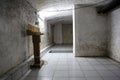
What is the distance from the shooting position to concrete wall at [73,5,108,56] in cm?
587

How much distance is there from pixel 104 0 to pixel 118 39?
1.58 metres

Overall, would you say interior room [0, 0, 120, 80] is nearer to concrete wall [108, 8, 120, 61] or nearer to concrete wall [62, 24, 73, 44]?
concrete wall [108, 8, 120, 61]

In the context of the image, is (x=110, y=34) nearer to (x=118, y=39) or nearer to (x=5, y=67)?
(x=118, y=39)

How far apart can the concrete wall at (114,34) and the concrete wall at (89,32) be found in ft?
1.35

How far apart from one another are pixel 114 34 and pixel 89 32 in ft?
3.72

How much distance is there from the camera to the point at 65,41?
1402cm

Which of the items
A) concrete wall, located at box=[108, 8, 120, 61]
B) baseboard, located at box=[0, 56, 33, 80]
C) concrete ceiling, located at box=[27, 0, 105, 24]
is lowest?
baseboard, located at box=[0, 56, 33, 80]

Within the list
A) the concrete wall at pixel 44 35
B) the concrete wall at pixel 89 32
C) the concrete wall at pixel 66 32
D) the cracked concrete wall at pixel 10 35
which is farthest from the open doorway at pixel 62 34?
the cracked concrete wall at pixel 10 35

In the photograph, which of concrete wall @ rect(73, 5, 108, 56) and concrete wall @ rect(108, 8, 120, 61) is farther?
concrete wall @ rect(73, 5, 108, 56)

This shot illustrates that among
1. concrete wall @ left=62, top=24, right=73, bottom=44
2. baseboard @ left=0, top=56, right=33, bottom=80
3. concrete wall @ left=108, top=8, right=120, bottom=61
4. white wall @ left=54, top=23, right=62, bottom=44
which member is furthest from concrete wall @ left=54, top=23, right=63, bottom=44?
baseboard @ left=0, top=56, right=33, bottom=80

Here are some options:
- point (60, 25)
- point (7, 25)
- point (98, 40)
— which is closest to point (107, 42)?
point (98, 40)

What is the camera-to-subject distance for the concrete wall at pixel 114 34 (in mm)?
4770

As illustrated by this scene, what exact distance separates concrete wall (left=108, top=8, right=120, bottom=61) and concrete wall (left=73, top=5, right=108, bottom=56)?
41 centimetres

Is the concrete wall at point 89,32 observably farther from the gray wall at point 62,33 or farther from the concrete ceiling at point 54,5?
the gray wall at point 62,33
